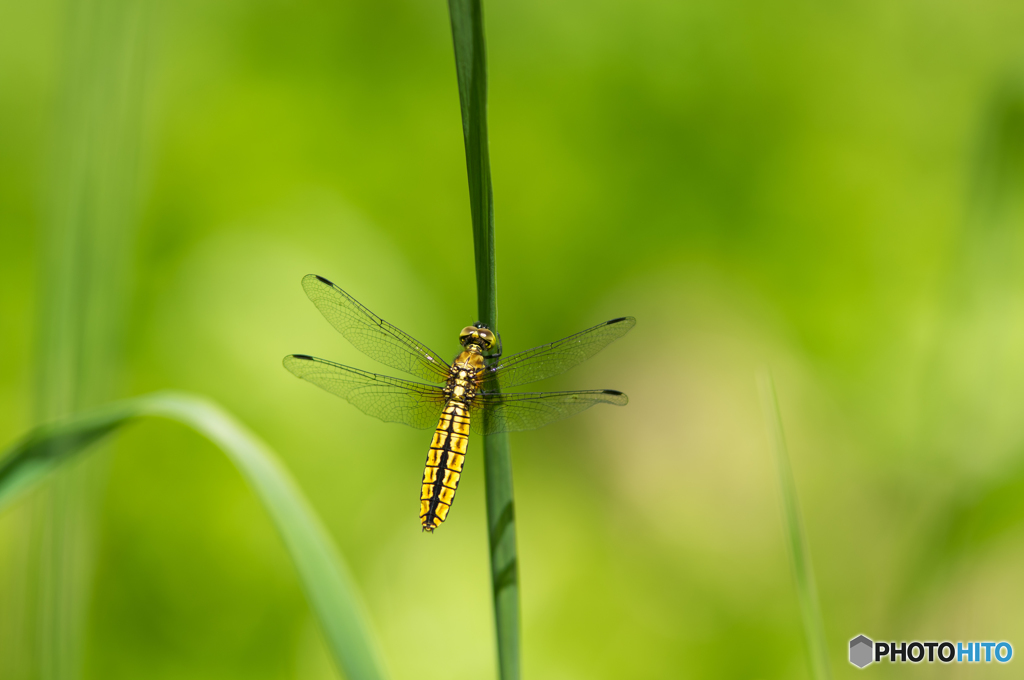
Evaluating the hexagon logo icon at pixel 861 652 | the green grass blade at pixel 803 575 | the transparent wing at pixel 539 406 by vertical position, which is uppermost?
the transparent wing at pixel 539 406

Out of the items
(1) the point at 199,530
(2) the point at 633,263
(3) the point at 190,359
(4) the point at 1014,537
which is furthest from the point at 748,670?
(3) the point at 190,359

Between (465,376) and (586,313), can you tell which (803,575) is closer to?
(465,376)

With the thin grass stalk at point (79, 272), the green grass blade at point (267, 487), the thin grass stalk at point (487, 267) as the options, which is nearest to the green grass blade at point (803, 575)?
the thin grass stalk at point (487, 267)

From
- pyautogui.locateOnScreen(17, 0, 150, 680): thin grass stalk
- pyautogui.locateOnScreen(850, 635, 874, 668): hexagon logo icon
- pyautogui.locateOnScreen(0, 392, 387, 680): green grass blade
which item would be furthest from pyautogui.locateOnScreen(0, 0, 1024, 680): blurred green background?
pyautogui.locateOnScreen(0, 392, 387, 680): green grass blade

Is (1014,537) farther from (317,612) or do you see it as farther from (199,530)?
(199,530)

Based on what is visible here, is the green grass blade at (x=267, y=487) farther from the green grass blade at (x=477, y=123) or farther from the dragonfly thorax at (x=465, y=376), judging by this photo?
the dragonfly thorax at (x=465, y=376)

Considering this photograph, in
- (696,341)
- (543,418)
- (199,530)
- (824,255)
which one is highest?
(824,255)

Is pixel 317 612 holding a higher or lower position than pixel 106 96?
lower

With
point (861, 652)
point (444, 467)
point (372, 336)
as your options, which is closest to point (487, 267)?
point (444, 467)
